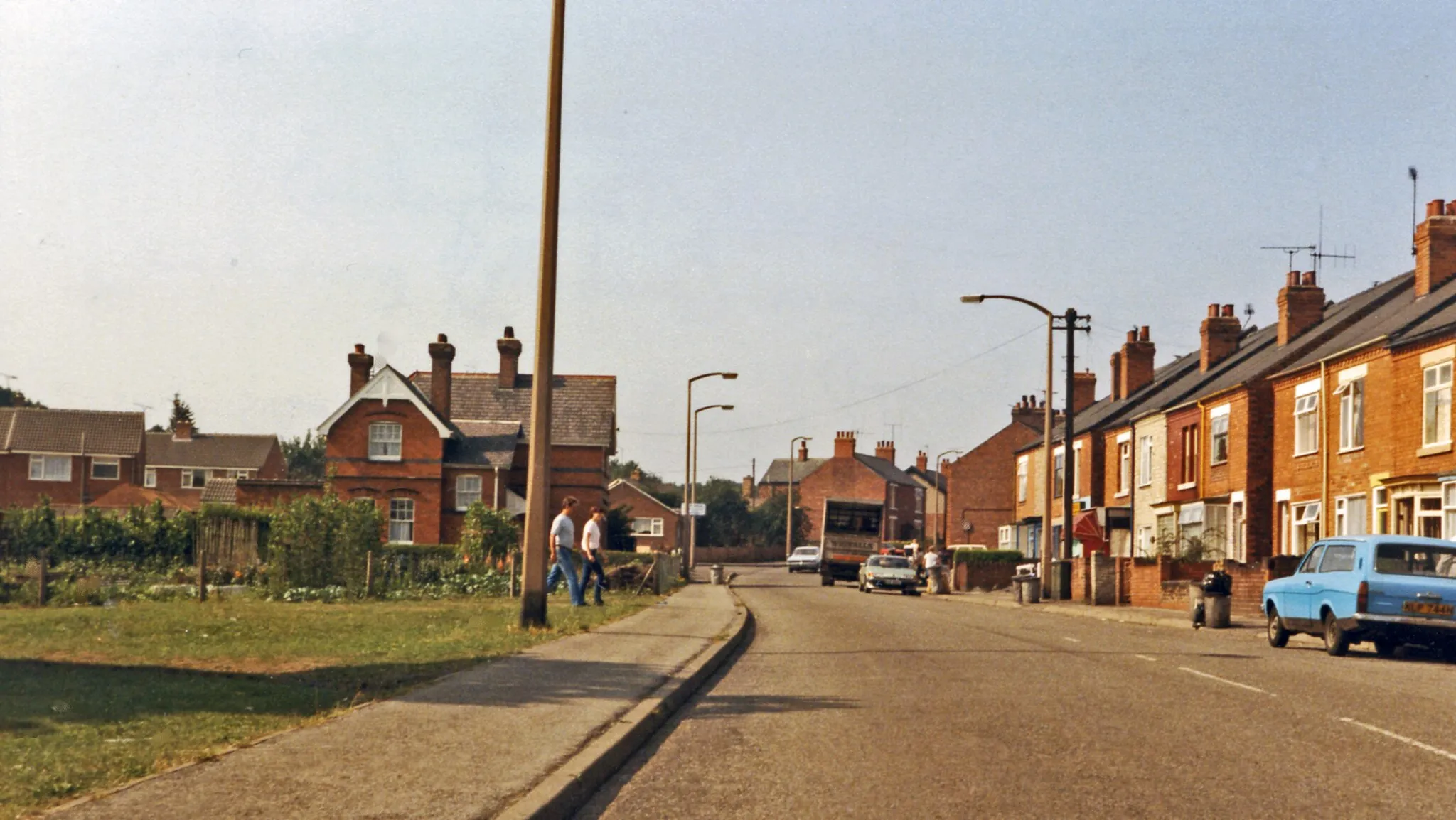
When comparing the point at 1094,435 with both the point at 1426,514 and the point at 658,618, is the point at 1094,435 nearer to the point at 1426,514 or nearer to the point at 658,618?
the point at 1426,514

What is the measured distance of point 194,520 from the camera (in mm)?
37812

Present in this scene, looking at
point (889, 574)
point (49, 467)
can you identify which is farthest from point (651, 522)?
point (889, 574)

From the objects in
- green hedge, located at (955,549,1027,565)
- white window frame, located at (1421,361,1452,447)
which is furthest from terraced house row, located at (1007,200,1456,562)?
green hedge, located at (955,549,1027,565)

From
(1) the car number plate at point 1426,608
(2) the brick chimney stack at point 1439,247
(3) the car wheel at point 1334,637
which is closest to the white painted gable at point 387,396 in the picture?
(2) the brick chimney stack at point 1439,247

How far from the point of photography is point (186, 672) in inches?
536

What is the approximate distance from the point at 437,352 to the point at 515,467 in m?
5.70

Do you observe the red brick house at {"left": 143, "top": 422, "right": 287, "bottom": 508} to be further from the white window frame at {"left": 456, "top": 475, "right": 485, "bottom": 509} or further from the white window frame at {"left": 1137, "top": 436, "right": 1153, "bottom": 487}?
the white window frame at {"left": 1137, "top": 436, "right": 1153, "bottom": 487}

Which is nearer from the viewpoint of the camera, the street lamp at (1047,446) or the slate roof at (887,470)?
the street lamp at (1047,446)

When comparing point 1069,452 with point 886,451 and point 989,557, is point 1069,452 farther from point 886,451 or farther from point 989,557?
point 886,451

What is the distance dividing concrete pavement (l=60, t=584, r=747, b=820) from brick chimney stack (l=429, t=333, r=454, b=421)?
149ft

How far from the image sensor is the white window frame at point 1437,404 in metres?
29.2

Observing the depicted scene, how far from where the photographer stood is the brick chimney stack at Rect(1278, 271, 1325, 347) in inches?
1688

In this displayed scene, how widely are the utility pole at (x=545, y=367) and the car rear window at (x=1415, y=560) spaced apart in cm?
1110

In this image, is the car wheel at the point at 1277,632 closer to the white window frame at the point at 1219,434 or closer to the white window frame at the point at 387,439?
the white window frame at the point at 1219,434
